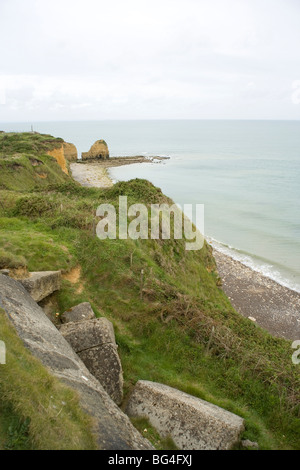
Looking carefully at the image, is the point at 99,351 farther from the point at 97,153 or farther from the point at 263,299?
the point at 97,153

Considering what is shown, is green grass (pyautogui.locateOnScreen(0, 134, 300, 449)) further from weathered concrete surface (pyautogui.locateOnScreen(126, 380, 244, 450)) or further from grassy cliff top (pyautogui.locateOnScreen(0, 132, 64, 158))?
grassy cliff top (pyautogui.locateOnScreen(0, 132, 64, 158))

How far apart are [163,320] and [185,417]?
13.3ft

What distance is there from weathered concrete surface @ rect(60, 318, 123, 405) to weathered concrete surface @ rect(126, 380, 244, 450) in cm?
61

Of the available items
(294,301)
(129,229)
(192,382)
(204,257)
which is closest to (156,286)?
(192,382)

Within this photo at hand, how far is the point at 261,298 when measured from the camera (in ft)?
83.2

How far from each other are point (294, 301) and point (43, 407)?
24.2 meters

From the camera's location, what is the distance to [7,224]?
1706cm

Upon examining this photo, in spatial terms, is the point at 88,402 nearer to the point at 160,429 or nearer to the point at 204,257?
the point at 160,429

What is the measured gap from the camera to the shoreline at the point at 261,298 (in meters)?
22.2

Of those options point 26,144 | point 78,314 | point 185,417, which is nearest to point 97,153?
point 26,144

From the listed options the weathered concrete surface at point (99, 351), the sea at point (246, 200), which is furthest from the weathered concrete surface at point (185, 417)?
the sea at point (246, 200)

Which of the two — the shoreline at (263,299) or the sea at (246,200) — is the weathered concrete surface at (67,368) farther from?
the sea at (246,200)

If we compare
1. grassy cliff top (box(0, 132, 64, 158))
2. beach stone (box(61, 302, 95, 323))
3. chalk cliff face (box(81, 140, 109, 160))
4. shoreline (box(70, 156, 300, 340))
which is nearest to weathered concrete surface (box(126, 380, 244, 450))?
beach stone (box(61, 302, 95, 323))

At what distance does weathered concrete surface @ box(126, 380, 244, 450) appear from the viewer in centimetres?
751
